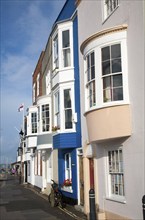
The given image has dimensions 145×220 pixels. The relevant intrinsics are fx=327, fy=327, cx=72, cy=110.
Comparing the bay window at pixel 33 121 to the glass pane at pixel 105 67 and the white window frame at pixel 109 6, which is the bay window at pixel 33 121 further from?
the glass pane at pixel 105 67

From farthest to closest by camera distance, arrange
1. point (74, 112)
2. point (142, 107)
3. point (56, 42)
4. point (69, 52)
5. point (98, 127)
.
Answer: point (56, 42), point (69, 52), point (74, 112), point (98, 127), point (142, 107)

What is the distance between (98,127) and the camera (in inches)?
423

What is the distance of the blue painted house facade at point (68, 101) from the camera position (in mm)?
15258

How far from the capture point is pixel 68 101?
15.9m

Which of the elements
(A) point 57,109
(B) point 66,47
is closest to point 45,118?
(A) point 57,109

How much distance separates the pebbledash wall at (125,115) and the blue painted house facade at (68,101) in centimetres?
342

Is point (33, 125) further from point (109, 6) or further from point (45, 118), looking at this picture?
point (109, 6)

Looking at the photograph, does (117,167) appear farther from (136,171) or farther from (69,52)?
(69,52)

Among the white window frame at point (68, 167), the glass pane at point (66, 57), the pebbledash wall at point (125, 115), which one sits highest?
the glass pane at point (66, 57)

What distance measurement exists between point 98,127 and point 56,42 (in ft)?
26.8

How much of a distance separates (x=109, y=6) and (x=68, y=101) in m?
5.32

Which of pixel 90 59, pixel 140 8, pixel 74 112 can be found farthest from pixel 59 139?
pixel 140 8

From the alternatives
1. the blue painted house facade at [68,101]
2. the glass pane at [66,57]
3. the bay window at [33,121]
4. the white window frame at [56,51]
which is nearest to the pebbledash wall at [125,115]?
the blue painted house facade at [68,101]

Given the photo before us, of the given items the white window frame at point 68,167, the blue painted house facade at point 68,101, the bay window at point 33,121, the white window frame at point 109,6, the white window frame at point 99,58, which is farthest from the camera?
the bay window at point 33,121
